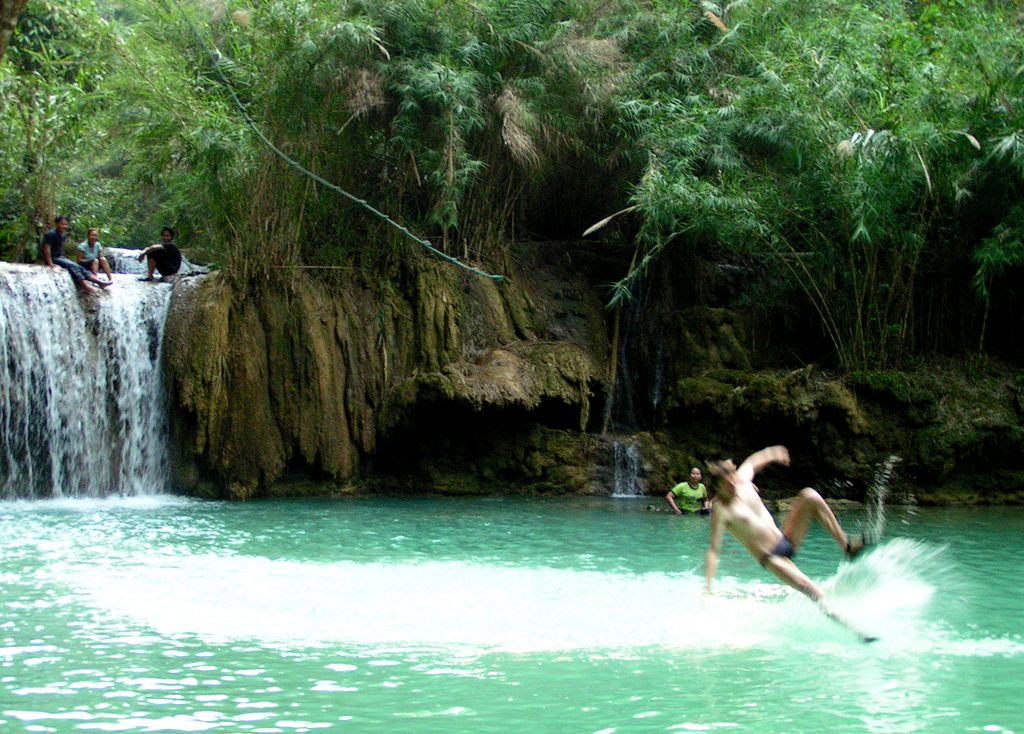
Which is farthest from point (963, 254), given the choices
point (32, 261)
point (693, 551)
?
point (32, 261)

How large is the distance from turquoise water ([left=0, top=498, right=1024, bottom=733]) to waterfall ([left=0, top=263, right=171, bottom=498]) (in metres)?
2.93

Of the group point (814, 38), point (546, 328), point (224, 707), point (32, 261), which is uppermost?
point (814, 38)

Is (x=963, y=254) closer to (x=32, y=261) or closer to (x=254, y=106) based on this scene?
(x=254, y=106)

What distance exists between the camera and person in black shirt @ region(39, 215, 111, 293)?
16.4 meters

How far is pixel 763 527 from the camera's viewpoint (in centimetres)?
773

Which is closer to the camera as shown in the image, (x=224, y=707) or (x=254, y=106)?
(x=224, y=707)

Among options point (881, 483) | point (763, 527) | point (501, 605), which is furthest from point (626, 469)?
point (763, 527)

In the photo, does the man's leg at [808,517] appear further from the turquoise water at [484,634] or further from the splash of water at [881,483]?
the splash of water at [881,483]

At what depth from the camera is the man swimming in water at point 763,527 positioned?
7551 mm

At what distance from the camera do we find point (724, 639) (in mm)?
7547

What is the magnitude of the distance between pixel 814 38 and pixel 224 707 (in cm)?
1342

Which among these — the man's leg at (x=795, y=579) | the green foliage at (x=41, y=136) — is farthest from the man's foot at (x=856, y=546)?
the green foliage at (x=41, y=136)

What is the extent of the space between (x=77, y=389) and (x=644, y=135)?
8258 mm

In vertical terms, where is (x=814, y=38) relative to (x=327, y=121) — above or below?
above
